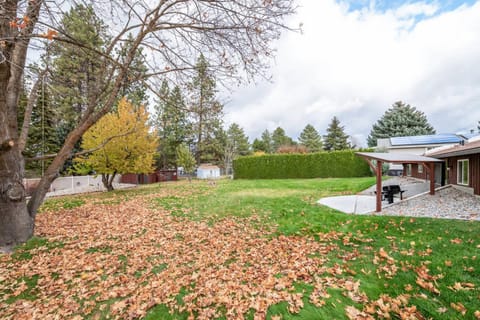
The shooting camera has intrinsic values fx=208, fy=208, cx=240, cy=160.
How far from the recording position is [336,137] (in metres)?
37.8

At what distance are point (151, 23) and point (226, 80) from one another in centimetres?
189

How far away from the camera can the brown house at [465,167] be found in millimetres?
7854

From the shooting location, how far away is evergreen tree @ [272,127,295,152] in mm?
50312

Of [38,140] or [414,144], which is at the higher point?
[414,144]

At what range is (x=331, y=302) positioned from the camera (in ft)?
8.42

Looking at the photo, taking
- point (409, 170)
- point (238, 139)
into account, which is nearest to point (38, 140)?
point (238, 139)

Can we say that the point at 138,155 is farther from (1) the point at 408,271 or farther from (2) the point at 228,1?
(1) the point at 408,271

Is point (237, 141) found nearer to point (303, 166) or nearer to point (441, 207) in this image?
point (303, 166)

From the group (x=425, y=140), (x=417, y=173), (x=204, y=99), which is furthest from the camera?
(x=425, y=140)

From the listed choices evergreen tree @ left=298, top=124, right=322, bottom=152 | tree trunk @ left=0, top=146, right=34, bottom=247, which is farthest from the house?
tree trunk @ left=0, top=146, right=34, bottom=247

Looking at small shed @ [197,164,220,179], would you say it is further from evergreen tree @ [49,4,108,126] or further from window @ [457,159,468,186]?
window @ [457,159,468,186]

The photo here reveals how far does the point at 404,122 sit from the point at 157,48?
38714mm

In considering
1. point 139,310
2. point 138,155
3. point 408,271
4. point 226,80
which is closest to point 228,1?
point 226,80

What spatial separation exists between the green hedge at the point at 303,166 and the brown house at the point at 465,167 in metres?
7.87
